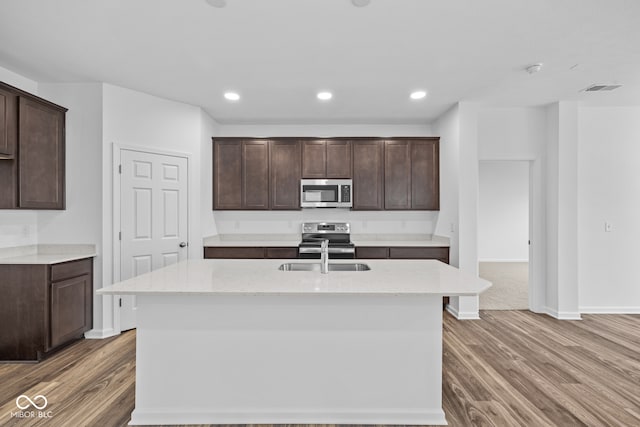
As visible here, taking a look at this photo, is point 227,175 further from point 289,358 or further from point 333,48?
point 289,358

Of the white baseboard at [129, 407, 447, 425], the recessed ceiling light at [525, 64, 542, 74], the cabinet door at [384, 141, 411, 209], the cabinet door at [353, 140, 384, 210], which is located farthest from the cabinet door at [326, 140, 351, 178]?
the white baseboard at [129, 407, 447, 425]

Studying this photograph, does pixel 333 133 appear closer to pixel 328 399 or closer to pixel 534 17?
pixel 534 17

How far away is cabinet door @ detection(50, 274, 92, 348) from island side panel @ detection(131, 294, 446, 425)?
161 centimetres

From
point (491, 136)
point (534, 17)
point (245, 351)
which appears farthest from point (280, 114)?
point (245, 351)

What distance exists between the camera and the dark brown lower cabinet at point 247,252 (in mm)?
4672

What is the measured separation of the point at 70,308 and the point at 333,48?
3493mm

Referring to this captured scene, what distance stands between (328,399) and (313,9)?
102 inches

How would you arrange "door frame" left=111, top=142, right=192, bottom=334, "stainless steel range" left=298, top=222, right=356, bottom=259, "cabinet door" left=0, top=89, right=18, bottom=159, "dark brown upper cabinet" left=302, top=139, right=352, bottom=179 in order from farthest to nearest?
"stainless steel range" left=298, top=222, right=356, bottom=259 → "dark brown upper cabinet" left=302, top=139, right=352, bottom=179 → "door frame" left=111, top=142, right=192, bottom=334 → "cabinet door" left=0, top=89, right=18, bottom=159

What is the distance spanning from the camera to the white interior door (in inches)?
152

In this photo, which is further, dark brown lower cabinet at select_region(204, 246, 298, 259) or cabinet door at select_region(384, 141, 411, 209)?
cabinet door at select_region(384, 141, 411, 209)

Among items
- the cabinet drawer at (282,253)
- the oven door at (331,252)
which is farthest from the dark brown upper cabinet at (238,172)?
the oven door at (331,252)

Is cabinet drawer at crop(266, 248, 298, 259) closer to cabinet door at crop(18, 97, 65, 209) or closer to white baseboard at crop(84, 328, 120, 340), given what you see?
white baseboard at crop(84, 328, 120, 340)

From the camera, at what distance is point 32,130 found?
3.33 m

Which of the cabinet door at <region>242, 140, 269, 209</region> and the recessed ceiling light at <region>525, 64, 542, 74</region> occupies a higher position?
the recessed ceiling light at <region>525, 64, 542, 74</region>
